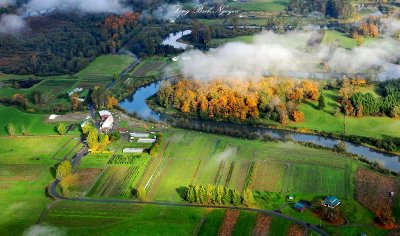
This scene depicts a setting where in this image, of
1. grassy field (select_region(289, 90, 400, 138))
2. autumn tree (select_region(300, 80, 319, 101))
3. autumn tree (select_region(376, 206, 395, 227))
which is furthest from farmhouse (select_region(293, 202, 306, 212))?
autumn tree (select_region(300, 80, 319, 101))

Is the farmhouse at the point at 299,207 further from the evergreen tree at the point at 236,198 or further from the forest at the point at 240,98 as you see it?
the forest at the point at 240,98

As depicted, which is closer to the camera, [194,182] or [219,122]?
[194,182]

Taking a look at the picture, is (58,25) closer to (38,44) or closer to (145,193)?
(38,44)

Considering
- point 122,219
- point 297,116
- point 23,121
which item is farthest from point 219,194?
point 23,121

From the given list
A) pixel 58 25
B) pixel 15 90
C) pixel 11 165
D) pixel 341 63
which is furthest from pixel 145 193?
pixel 58 25

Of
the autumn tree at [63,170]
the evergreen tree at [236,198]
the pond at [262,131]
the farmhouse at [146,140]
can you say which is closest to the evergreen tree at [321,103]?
the pond at [262,131]
